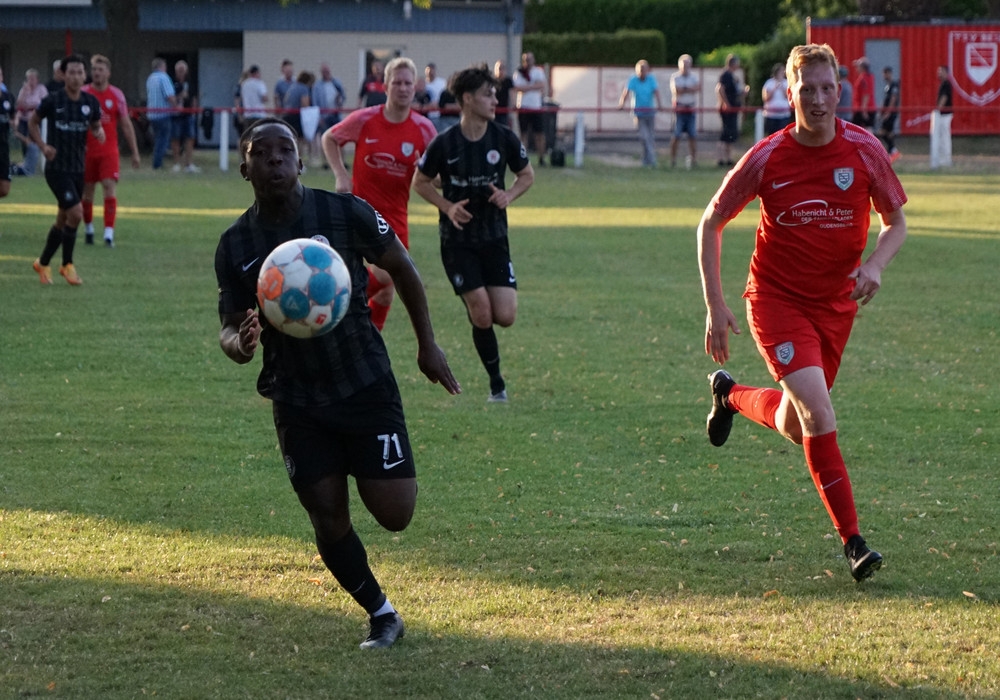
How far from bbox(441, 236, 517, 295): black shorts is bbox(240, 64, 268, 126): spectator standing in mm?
21496

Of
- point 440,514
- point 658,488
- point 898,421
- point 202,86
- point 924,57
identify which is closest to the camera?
point 440,514

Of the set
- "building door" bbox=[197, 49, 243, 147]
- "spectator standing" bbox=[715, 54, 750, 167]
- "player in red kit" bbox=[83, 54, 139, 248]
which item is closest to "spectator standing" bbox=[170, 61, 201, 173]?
"building door" bbox=[197, 49, 243, 147]

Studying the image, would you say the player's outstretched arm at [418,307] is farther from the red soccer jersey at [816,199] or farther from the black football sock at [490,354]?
the black football sock at [490,354]

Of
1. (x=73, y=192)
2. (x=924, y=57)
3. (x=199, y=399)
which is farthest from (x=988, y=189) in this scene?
(x=199, y=399)

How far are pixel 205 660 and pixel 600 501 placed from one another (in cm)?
259

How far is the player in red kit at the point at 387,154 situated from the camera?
9812mm

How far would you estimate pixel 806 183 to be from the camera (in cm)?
577

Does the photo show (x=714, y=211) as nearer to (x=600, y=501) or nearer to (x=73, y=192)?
(x=600, y=501)

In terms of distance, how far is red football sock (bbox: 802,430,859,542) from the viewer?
223 inches

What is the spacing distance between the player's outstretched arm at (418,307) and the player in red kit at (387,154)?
4762mm

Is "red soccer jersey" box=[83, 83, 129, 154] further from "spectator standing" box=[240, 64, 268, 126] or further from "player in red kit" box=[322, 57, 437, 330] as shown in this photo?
"spectator standing" box=[240, 64, 268, 126]

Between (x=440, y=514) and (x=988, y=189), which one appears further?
(x=988, y=189)

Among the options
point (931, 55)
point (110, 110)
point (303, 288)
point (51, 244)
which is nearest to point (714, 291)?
point (303, 288)

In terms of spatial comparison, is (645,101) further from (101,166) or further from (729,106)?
(101,166)
